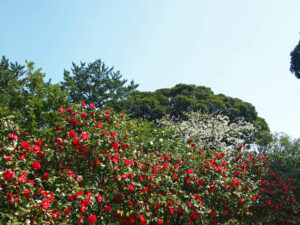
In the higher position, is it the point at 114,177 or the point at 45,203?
the point at 114,177

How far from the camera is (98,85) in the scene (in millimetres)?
22344

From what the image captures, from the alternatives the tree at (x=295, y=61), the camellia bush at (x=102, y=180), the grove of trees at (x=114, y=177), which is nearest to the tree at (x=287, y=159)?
the grove of trees at (x=114, y=177)

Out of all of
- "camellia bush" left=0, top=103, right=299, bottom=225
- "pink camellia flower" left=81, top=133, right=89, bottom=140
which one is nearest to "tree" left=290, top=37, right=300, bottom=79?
"camellia bush" left=0, top=103, right=299, bottom=225

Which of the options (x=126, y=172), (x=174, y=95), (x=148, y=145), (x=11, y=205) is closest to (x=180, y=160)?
(x=148, y=145)

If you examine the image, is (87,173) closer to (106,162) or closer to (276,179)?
(106,162)

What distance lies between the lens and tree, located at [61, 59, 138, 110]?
21625 millimetres

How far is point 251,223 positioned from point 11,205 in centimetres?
593

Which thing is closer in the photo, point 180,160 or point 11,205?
point 11,205

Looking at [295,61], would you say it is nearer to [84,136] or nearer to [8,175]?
[84,136]

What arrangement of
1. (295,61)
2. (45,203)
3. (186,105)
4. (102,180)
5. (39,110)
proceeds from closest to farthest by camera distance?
1. (45,203)
2. (102,180)
3. (39,110)
4. (295,61)
5. (186,105)

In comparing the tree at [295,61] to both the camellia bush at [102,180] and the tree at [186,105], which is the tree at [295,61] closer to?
the tree at [186,105]

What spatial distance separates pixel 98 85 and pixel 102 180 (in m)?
19.0

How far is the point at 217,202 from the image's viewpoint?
17.8 feet

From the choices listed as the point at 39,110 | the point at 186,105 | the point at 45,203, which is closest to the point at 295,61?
the point at 186,105
